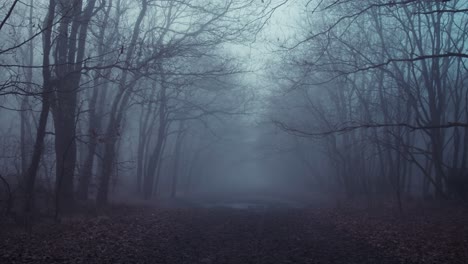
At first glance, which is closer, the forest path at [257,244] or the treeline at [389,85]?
the forest path at [257,244]

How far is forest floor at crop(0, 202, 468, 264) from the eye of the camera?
899cm

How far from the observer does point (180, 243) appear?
10.8m

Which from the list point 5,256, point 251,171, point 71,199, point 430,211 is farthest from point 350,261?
point 251,171

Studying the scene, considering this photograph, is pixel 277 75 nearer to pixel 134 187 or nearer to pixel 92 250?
pixel 134 187

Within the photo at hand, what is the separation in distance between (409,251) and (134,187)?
89.2ft

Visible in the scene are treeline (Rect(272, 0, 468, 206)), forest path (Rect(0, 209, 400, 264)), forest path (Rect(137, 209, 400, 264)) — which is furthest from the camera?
treeline (Rect(272, 0, 468, 206))

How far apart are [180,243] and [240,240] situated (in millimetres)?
1655

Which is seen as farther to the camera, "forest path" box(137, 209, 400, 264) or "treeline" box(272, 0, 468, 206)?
"treeline" box(272, 0, 468, 206)

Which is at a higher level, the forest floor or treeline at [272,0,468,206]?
treeline at [272,0,468,206]

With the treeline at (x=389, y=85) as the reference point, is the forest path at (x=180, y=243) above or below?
below

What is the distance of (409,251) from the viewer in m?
9.57

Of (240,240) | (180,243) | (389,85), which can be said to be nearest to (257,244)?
(240,240)

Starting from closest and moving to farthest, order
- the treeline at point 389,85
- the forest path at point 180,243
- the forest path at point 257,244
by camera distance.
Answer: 1. the forest path at point 180,243
2. the forest path at point 257,244
3. the treeline at point 389,85

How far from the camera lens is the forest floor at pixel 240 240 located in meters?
8.99
